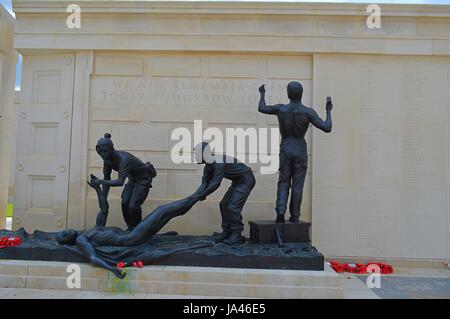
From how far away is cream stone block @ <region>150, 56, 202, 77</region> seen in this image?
7324 millimetres

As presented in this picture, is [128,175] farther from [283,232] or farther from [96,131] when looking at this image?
[283,232]

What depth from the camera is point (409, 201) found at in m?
6.91

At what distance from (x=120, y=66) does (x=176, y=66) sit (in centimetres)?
114

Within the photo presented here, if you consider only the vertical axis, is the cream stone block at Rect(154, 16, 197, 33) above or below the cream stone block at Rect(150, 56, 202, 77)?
above

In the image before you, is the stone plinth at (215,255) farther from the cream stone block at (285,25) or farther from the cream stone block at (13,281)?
the cream stone block at (285,25)

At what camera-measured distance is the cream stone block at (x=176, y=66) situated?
24.0 ft

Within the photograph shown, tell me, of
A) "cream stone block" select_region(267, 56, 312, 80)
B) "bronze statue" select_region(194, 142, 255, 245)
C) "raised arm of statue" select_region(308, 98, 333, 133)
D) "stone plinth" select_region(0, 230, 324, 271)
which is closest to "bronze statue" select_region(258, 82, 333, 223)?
"raised arm of statue" select_region(308, 98, 333, 133)

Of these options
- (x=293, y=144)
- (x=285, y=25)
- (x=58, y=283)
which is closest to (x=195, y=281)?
(x=58, y=283)

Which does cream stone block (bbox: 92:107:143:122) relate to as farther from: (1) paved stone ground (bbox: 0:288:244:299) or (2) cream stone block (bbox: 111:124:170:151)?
(1) paved stone ground (bbox: 0:288:244:299)

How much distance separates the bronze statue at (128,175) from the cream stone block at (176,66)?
2.23 m

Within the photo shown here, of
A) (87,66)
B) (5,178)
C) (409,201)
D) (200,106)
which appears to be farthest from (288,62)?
(5,178)

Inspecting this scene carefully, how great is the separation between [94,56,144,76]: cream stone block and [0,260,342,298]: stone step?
158 inches

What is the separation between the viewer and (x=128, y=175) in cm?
580

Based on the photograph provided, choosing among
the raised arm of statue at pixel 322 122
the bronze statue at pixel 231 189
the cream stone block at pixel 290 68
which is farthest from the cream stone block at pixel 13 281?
the cream stone block at pixel 290 68
